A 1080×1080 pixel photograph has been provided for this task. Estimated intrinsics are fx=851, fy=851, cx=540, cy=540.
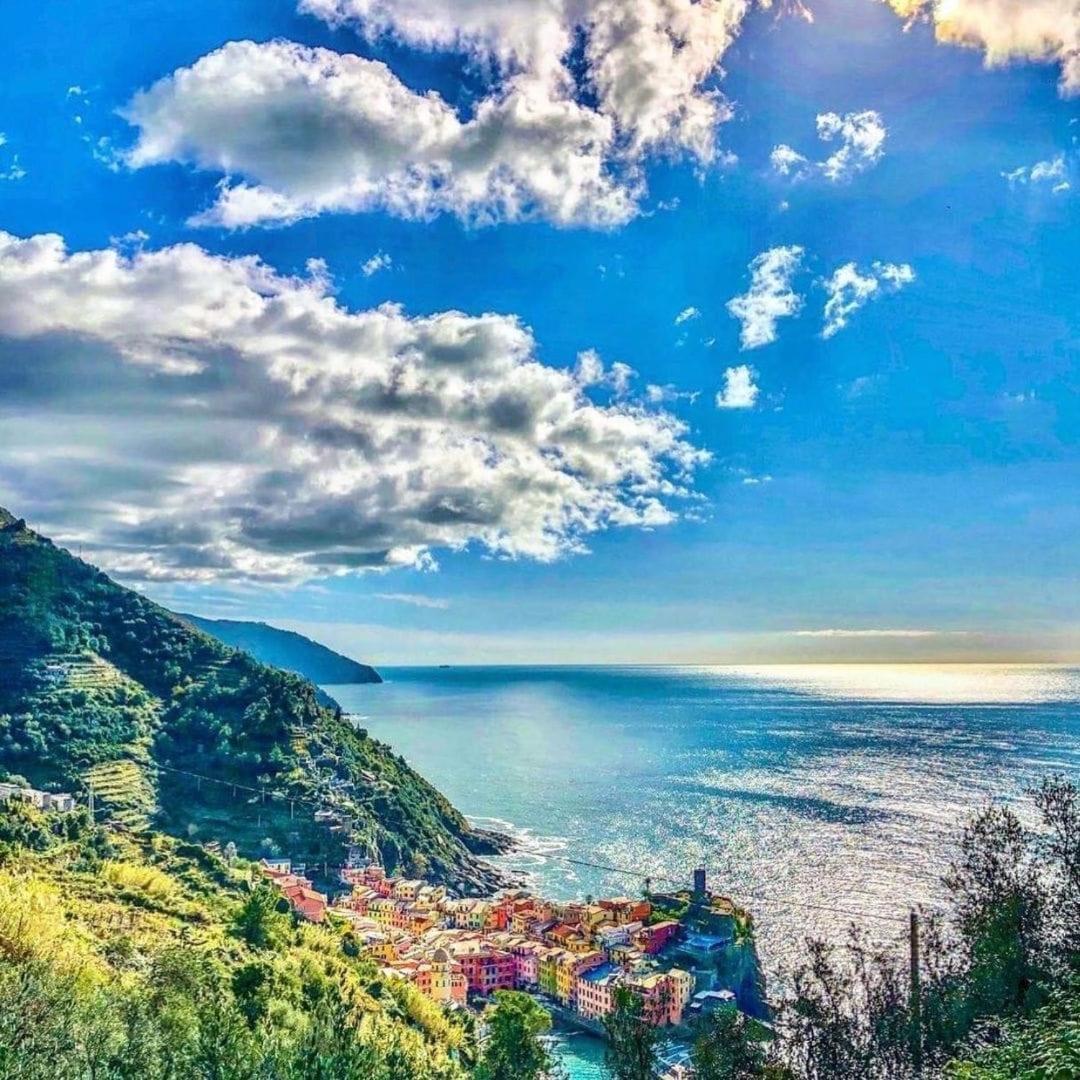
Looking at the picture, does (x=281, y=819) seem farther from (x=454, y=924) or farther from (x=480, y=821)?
(x=480, y=821)

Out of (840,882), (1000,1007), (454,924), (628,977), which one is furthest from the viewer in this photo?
(840,882)

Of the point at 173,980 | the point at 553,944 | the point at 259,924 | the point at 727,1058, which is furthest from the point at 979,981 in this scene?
the point at 553,944

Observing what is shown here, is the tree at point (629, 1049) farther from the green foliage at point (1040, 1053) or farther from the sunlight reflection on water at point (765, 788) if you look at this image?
the sunlight reflection on water at point (765, 788)

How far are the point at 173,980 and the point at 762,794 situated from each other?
55.5 m

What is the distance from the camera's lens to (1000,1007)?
13.4 meters

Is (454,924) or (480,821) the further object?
(480,821)

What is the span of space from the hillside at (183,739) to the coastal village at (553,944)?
4429 mm

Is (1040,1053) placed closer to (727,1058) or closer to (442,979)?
(727,1058)

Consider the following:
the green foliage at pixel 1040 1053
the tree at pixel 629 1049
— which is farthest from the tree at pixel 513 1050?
the green foliage at pixel 1040 1053

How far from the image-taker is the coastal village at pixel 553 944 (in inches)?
1217

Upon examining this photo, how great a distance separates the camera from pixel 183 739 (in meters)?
48.6

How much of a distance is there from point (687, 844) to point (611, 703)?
113429 millimetres

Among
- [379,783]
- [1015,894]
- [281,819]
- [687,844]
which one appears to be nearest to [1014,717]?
[687,844]

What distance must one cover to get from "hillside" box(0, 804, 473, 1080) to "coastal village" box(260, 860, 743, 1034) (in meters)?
2.89
